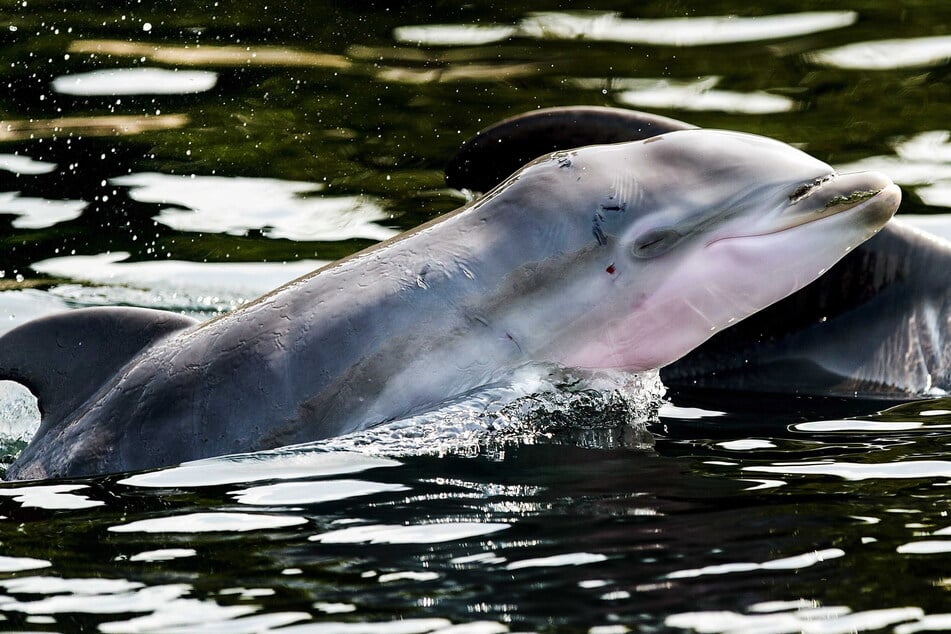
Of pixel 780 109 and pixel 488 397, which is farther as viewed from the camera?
pixel 780 109

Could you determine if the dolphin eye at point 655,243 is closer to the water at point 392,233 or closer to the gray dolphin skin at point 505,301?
the gray dolphin skin at point 505,301

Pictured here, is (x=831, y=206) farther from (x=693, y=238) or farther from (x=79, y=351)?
(x=79, y=351)

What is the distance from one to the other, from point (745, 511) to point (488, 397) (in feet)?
4.07

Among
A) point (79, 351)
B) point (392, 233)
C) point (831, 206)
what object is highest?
point (831, 206)

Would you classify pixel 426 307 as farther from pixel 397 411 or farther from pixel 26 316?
pixel 26 316

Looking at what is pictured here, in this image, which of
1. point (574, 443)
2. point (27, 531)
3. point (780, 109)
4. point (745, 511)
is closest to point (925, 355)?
point (574, 443)

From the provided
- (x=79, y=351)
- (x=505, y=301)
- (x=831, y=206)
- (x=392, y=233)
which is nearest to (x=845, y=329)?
(x=831, y=206)

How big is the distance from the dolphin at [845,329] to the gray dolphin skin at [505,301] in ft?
3.20

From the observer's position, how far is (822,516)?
485 cm

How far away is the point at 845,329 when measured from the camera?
6.92 metres

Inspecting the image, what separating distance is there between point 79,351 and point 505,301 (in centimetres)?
170

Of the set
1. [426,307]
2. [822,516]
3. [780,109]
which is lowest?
[822,516]

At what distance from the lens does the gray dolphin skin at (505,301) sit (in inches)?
225

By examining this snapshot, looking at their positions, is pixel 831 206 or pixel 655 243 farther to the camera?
pixel 655 243
